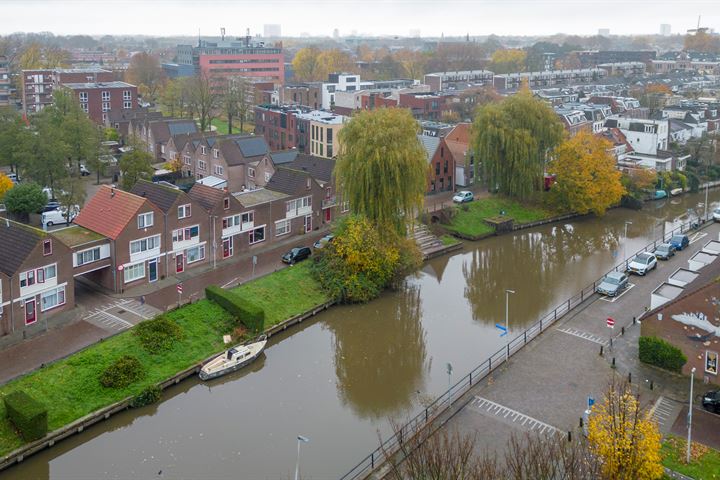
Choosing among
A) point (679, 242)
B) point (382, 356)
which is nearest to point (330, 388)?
point (382, 356)

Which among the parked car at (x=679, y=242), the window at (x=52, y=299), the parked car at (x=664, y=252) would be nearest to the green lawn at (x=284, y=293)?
the window at (x=52, y=299)

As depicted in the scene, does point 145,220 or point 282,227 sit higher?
point 145,220

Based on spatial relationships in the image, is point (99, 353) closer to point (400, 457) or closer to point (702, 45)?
point (400, 457)

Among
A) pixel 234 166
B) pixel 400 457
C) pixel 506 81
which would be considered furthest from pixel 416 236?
pixel 506 81

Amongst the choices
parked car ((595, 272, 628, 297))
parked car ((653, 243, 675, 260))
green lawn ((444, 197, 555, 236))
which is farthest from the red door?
parked car ((653, 243, 675, 260))

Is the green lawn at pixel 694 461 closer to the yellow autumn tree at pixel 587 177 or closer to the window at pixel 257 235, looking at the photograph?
the window at pixel 257 235

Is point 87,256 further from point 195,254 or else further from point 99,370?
point 99,370
